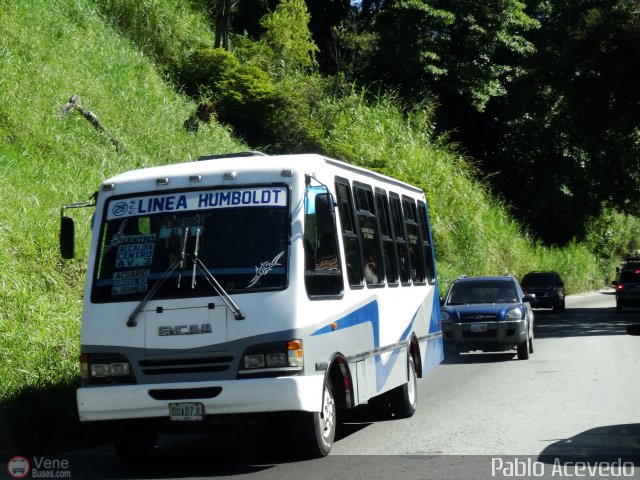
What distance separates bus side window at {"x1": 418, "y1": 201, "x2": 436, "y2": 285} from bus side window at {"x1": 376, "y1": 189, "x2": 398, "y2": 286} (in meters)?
2.26

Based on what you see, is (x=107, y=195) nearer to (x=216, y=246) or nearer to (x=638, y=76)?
(x=216, y=246)

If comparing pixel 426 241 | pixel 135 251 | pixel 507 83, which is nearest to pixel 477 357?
pixel 426 241

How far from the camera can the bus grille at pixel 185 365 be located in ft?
30.2

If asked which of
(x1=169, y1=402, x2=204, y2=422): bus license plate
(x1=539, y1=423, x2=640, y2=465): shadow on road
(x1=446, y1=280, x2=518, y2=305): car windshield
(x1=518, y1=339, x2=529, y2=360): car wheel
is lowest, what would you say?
(x1=539, y1=423, x2=640, y2=465): shadow on road

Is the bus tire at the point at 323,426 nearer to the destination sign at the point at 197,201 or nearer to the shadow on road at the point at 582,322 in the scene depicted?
the destination sign at the point at 197,201

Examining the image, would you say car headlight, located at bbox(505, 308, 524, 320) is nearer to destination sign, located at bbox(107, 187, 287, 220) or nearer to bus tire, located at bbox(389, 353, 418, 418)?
bus tire, located at bbox(389, 353, 418, 418)

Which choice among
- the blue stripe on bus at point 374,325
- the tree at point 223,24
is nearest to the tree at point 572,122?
the tree at point 223,24

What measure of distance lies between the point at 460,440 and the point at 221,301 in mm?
2957

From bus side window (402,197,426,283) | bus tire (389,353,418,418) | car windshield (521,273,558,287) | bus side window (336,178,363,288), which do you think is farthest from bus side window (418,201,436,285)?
car windshield (521,273,558,287)

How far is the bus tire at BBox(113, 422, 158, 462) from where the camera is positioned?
389 inches

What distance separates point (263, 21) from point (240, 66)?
25.3 feet

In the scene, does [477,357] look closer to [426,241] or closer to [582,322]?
[426,241]

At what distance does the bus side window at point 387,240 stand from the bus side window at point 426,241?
7.41ft

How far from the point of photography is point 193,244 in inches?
381
